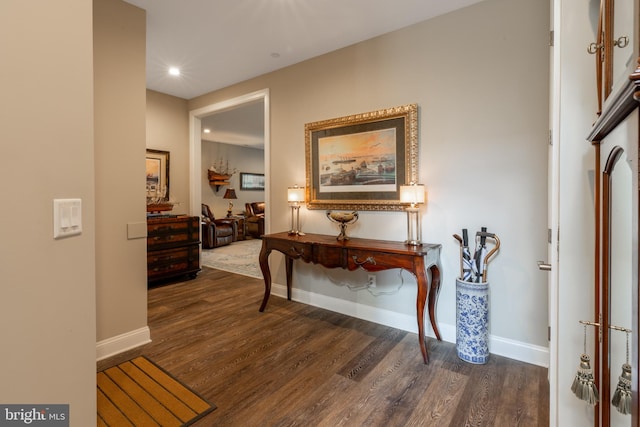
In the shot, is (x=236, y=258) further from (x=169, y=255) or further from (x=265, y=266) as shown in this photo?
(x=265, y=266)

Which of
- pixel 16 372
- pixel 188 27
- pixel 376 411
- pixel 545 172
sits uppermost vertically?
pixel 188 27

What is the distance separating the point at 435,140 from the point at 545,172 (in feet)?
2.66

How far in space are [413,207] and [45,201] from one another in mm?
2312

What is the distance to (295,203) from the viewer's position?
3311 mm

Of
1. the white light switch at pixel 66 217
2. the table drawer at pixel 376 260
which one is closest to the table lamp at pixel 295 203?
the table drawer at pixel 376 260

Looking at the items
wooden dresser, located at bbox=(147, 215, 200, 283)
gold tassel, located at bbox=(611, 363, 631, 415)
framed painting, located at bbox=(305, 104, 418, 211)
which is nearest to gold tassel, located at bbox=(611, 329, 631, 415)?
gold tassel, located at bbox=(611, 363, 631, 415)

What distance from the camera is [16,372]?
2.55 feet

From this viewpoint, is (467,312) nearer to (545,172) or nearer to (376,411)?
(376,411)

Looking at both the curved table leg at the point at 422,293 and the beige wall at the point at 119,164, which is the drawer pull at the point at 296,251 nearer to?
the curved table leg at the point at 422,293

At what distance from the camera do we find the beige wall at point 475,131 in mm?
2129

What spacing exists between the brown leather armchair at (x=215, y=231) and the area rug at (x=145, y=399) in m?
4.83

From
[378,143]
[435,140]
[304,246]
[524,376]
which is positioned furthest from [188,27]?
[524,376]

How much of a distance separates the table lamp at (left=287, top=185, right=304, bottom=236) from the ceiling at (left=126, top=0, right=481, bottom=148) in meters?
1.43

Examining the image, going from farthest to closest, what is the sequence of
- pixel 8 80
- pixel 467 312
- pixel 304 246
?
1. pixel 304 246
2. pixel 467 312
3. pixel 8 80
